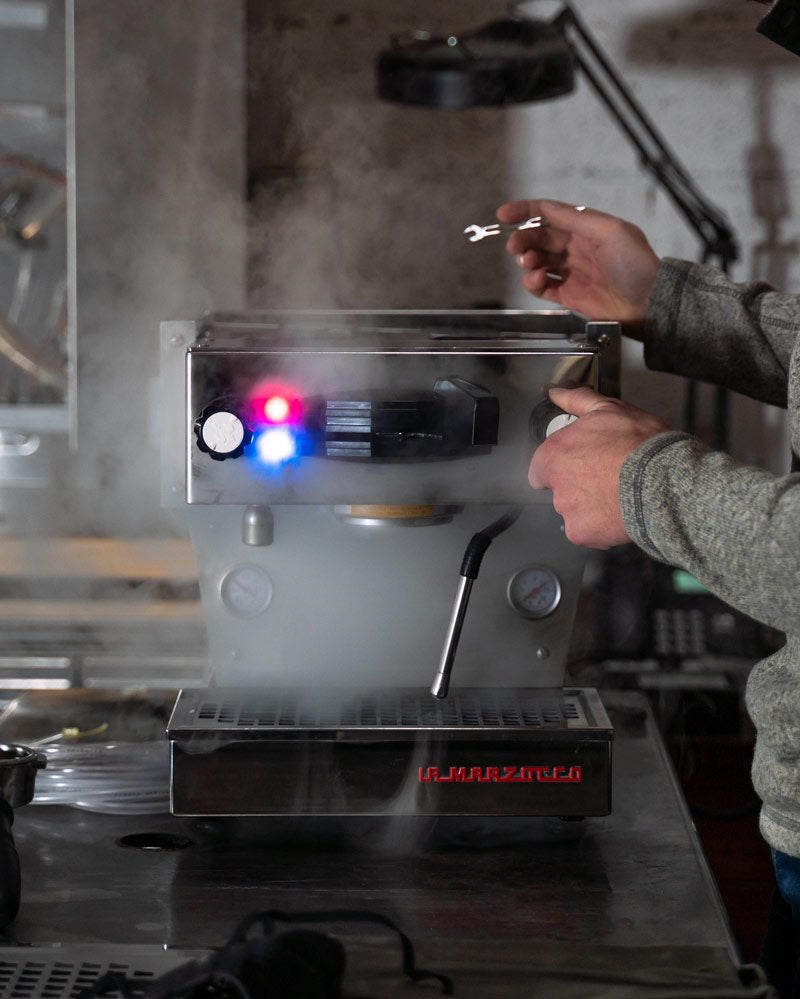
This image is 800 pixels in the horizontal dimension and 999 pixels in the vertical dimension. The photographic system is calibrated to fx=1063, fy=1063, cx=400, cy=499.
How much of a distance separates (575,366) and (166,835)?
55 centimetres

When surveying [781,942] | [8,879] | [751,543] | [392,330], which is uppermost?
[392,330]

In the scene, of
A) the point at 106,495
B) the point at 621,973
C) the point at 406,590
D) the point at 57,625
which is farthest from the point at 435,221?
the point at 621,973

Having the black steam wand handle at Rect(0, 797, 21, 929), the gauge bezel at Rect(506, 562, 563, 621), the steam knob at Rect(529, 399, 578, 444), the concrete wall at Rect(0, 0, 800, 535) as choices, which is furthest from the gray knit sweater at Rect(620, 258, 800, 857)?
the concrete wall at Rect(0, 0, 800, 535)

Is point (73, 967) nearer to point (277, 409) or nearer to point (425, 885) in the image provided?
point (425, 885)

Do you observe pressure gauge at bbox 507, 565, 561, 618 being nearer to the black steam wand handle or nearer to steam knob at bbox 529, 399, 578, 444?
steam knob at bbox 529, 399, 578, 444

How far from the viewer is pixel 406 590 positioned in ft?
3.35

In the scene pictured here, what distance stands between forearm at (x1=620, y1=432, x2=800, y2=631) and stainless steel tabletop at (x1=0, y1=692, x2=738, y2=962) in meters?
0.26

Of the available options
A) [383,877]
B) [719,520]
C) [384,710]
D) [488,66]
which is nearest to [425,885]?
[383,877]

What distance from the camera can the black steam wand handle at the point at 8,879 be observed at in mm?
773

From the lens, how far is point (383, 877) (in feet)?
2.86

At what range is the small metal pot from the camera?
90 cm

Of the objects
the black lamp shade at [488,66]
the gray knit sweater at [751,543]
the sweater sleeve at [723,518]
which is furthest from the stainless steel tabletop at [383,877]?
the black lamp shade at [488,66]

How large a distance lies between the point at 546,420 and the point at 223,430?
268mm

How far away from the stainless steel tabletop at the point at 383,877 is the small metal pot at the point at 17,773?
50 millimetres
